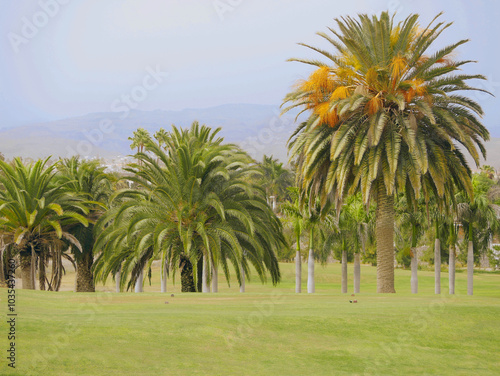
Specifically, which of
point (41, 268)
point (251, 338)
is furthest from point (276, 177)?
point (251, 338)

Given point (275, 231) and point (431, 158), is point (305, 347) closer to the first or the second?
point (431, 158)

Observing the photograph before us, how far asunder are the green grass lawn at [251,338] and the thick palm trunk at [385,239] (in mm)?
13132

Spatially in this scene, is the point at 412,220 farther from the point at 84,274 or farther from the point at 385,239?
the point at 84,274

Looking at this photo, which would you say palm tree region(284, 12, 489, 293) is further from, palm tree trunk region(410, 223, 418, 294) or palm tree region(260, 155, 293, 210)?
palm tree region(260, 155, 293, 210)

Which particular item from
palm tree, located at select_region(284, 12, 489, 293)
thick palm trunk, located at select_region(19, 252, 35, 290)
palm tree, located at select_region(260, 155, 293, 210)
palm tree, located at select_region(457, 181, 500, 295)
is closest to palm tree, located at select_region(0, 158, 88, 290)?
thick palm trunk, located at select_region(19, 252, 35, 290)

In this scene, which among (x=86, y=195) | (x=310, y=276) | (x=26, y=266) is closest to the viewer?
(x=26, y=266)

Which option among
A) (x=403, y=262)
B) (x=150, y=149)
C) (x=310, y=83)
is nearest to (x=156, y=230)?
(x=150, y=149)

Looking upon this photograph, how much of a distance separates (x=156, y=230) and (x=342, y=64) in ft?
42.7

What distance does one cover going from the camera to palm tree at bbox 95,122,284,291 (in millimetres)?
32031

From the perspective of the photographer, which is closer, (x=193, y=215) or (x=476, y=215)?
(x=193, y=215)

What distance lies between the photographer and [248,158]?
35.0 m

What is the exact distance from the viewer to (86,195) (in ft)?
134

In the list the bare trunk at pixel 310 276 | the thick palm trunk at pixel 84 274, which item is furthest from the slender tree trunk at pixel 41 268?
the bare trunk at pixel 310 276

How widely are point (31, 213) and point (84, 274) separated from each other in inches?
331
